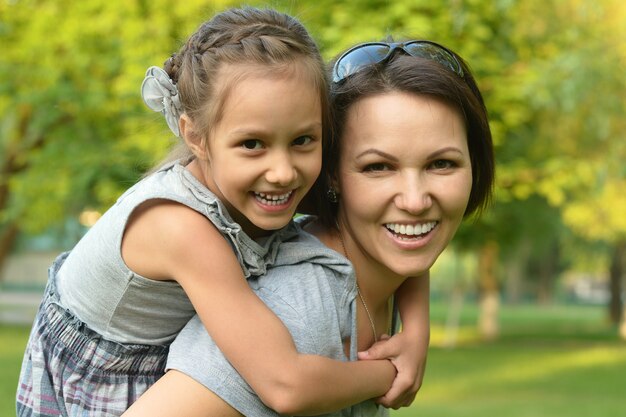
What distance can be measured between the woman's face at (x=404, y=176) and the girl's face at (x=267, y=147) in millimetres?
104

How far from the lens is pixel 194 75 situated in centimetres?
224

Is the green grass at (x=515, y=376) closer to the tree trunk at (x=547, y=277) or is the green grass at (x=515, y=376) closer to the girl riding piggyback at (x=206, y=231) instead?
the girl riding piggyback at (x=206, y=231)

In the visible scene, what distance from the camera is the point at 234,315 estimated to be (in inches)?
78.5

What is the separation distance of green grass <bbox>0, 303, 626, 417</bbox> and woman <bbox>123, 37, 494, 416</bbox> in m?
11.0

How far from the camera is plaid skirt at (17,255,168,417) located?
220 centimetres

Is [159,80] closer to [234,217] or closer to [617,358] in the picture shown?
[234,217]

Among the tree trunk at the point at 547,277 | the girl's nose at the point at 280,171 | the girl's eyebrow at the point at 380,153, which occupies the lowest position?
the tree trunk at the point at 547,277

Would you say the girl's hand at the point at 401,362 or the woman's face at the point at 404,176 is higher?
the woman's face at the point at 404,176

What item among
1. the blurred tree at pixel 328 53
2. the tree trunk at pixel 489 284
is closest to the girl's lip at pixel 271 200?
the blurred tree at pixel 328 53

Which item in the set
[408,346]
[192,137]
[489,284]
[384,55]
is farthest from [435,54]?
[489,284]

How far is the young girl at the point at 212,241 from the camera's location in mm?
2021

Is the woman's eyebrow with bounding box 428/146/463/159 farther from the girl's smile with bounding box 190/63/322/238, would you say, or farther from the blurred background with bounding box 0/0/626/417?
the blurred background with bounding box 0/0/626/417

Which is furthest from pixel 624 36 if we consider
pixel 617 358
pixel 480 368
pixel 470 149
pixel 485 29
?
pixel 470 149

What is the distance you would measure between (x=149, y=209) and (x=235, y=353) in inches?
14.4
